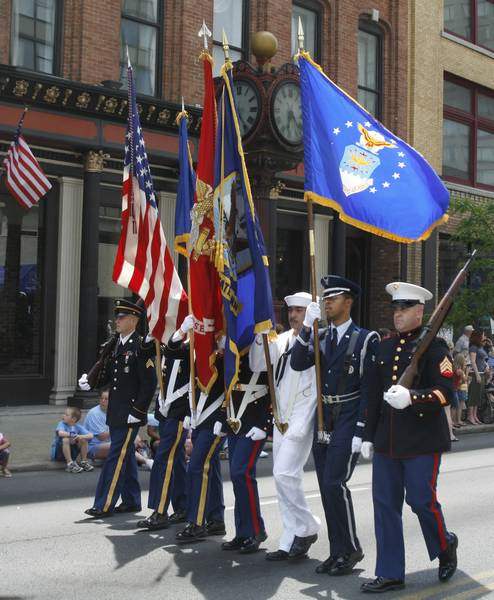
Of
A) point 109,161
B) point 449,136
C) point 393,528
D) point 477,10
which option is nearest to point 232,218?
point 393,528

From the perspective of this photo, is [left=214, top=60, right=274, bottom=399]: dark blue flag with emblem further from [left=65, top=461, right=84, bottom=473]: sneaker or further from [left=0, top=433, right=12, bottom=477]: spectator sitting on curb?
[left=65, top=461, right=84, bottom=473]: sneaker

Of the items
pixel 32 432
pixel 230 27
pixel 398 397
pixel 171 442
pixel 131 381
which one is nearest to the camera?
pixel 398 397

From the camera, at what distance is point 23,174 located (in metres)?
14.1

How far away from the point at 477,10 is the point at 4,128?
16436 mm

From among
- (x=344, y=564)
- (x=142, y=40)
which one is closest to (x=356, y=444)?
(x=344, y=564)

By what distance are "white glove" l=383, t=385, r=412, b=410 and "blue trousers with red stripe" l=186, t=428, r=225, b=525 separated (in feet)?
7.16

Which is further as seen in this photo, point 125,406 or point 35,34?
point 35,34

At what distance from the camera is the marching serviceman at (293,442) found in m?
6.82

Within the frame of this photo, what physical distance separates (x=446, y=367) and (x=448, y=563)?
1.32 m

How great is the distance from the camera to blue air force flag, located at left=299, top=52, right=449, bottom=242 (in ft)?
23.0

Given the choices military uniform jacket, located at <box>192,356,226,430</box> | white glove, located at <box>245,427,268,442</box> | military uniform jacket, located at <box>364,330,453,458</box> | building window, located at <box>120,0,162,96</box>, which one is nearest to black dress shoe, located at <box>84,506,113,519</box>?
military uniform jacket, located at <box>192,356,226,430</box>

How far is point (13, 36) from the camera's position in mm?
15961

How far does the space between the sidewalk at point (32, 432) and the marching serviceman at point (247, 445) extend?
16.7 feet

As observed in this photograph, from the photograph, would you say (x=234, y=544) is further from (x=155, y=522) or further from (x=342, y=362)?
(x=342, y=362)
